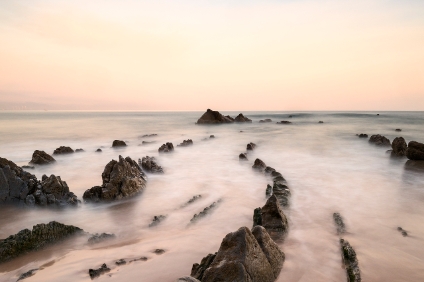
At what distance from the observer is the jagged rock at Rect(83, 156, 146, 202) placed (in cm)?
695

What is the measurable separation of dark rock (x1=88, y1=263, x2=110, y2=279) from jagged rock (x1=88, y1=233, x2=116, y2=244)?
42.4 inches

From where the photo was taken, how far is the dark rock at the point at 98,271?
3.59 metres

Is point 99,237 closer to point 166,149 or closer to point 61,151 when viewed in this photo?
point 166,149

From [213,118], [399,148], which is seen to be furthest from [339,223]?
[213,118]

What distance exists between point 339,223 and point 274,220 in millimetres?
1567

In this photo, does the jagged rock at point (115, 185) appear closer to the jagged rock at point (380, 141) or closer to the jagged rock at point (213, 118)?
the jagged rock at point (380, 141)

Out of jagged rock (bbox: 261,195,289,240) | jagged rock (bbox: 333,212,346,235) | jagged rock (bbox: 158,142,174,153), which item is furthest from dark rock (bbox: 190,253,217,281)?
jagged rock (bbox: 158,142,174,153)

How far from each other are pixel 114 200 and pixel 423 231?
6.78 metres

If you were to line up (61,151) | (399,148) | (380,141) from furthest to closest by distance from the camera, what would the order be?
(380,141), (61,151), (399,148)

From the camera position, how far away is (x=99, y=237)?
4852mm

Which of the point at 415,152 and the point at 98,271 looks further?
the point at 415,152

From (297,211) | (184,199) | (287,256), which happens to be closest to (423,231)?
(297,211)

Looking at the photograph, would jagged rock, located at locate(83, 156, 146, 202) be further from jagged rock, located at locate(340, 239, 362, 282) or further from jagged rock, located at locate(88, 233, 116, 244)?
jagged rock, located at locate(340, 239, 362, 282)

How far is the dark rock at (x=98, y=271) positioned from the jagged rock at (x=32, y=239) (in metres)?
1.36
